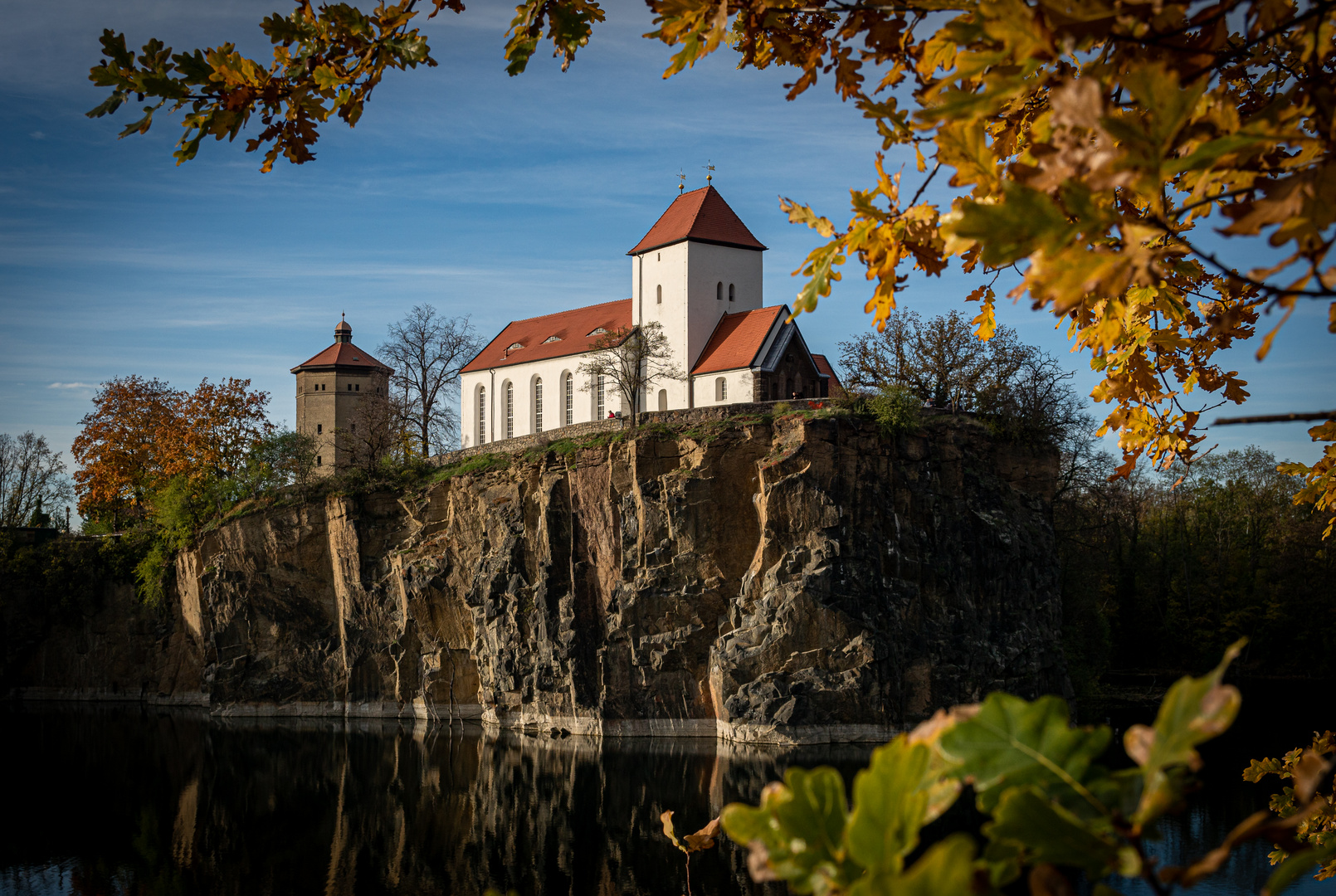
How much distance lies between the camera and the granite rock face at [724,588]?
2566 centimetres

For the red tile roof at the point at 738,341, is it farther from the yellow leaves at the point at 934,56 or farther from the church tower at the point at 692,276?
the yellow leaves at the point at 934,56

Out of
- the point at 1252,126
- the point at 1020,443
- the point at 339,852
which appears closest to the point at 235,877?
the point at 339,852

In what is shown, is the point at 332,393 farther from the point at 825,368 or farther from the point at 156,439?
the point at 825,368

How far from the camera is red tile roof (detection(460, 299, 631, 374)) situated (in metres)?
38.8

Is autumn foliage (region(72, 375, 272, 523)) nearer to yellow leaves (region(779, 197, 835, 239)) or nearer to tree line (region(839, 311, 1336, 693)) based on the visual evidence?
tree line (region(839, 311, 1336, 693))

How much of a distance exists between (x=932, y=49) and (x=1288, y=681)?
4738 cm

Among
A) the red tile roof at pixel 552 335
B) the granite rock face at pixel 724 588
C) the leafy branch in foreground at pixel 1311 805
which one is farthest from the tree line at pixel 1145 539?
the leafy branch in foreground at pixel 1311 805

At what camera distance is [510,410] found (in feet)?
136

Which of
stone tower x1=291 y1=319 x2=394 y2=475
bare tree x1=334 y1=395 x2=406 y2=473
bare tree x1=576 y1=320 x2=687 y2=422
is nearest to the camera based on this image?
bare tree x1=576 y1=320 x2=687 y2=422

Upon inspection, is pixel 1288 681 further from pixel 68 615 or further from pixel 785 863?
pixel 68 615

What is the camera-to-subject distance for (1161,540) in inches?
1839

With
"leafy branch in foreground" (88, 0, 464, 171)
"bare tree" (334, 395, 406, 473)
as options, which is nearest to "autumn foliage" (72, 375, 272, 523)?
"bare tree" (334, 395, 406, 473)

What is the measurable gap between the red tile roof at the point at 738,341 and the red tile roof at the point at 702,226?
3081mm

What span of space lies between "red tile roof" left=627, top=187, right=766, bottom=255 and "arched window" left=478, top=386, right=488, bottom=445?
9622 mm
